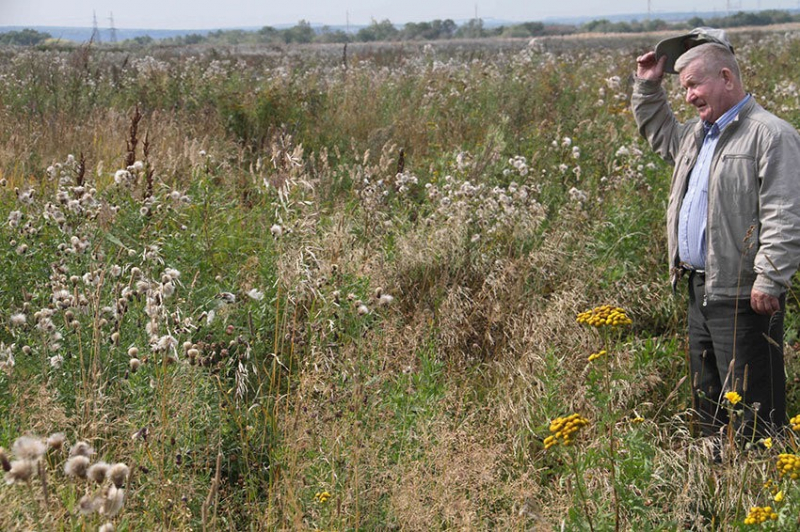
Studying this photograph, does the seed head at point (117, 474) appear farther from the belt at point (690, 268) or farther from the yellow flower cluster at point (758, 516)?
the belt at point (690, 268)

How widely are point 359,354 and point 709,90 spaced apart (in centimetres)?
221

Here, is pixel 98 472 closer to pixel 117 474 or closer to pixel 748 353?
pixel 117 474

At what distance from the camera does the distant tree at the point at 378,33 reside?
209 ft

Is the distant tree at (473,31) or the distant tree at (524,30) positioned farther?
the distant tree at (524,30)

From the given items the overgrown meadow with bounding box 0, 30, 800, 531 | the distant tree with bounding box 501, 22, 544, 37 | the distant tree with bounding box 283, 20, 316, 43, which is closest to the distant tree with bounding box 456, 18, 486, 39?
the distant tree with bounding box 501, 22, 544, 37

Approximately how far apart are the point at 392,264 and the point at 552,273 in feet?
3.63

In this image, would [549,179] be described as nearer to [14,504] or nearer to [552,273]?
[552,273]

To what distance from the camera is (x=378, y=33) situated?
66938 mm

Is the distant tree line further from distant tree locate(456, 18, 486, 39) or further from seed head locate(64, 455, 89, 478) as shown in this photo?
seed head locate(64, 455, 89, 478)

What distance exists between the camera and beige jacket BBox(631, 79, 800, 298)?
11.5 feet

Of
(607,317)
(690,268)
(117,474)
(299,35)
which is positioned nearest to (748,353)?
(690,268)

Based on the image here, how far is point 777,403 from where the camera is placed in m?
3.85

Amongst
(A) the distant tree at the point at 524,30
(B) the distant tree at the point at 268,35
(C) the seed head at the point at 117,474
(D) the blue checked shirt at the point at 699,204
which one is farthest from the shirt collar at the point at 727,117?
(A) the distant tree at the point at 524,30

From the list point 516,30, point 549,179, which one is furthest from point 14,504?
point 516,30
